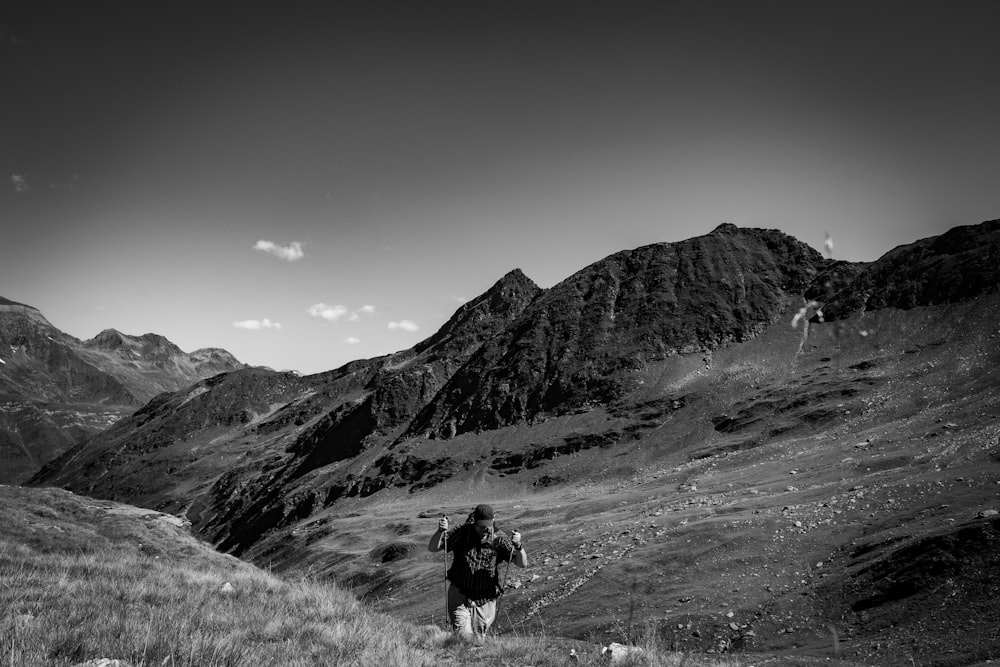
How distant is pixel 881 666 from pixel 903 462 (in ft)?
118

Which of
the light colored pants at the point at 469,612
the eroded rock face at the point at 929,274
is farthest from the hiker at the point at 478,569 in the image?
the eroded rock face at the point at 929,274

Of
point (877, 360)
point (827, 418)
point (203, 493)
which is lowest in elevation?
point (203, 493)

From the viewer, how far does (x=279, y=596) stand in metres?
8.23

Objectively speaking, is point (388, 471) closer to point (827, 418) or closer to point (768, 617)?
point (827, 418)

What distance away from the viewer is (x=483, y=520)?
30.6ft

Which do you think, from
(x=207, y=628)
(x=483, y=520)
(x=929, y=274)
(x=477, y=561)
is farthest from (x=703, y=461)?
(x=207, y=628)

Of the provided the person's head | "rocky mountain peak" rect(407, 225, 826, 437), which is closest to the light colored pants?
the person's head

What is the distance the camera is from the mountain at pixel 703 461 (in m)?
23.5

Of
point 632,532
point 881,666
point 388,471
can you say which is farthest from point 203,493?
point 881,666

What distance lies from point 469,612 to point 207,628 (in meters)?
4.49

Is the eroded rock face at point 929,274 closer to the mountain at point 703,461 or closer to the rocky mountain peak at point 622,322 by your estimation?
the mountain at point 703,461

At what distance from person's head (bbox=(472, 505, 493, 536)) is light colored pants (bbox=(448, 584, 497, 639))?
3.28 feet

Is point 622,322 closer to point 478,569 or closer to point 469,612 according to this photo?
point 478,569

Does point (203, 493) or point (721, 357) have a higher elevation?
point (721, 357)
